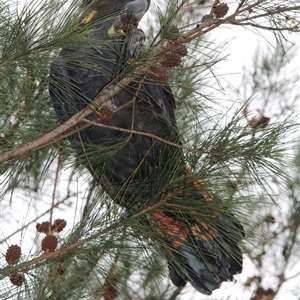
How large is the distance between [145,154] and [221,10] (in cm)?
55

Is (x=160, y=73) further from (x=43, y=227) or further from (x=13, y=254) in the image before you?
(x=43, y=227)

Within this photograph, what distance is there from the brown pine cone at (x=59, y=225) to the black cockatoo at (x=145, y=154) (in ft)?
0.85

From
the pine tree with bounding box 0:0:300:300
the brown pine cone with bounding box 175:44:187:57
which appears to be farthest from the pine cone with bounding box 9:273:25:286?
the brown pine cone with bounding box 175:44:187:57

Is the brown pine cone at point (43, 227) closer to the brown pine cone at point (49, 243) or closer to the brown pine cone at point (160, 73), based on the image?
the brown pine cone at point (49, 243)

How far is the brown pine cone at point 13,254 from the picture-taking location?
1.95 m

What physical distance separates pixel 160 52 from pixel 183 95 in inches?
24.6

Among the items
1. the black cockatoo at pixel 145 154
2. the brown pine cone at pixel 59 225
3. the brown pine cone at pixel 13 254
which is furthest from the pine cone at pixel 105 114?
the brown pine cone at pixel 59 225

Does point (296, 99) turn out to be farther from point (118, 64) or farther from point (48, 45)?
point (48, 45)

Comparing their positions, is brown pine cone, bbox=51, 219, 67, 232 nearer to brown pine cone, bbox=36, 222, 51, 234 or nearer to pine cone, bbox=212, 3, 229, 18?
brown pine cone, bbox=36, 222, 51, 234

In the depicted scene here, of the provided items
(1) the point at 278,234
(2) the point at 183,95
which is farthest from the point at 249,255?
(2) the point at 183,95

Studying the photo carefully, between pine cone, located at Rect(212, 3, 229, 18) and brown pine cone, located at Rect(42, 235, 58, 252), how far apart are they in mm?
725

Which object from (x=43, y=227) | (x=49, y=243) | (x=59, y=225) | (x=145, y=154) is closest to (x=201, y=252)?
(x=145, y=154)

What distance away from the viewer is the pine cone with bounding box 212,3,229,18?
6.02ft

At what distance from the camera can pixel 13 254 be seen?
1949mm
